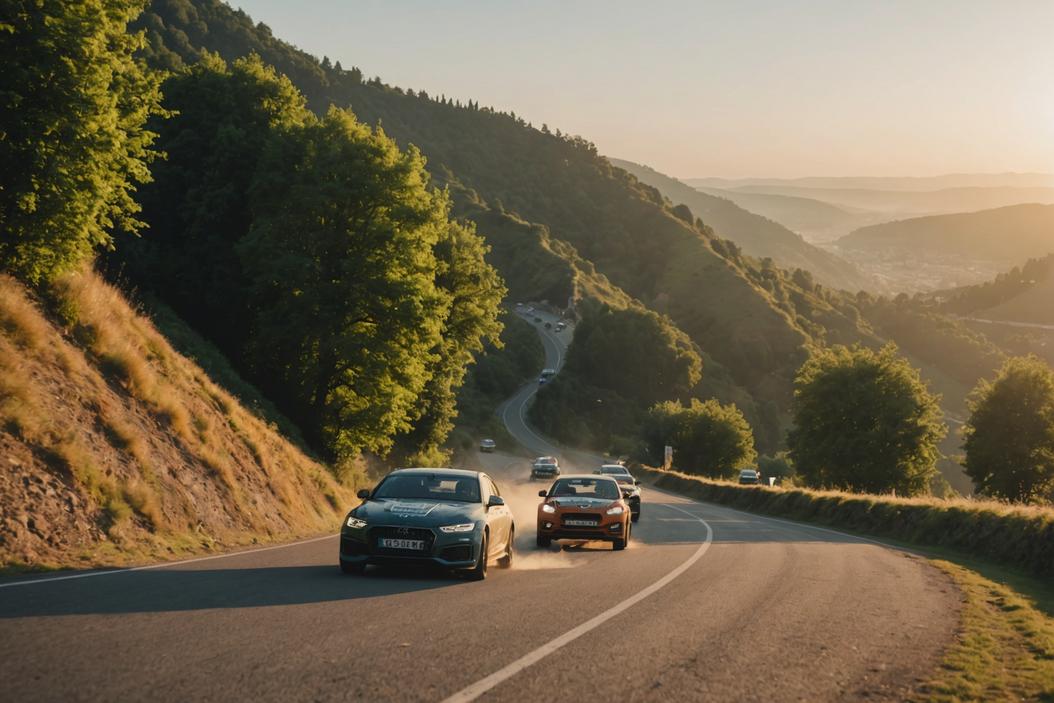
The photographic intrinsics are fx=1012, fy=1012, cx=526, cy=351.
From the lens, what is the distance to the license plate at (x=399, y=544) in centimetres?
1334

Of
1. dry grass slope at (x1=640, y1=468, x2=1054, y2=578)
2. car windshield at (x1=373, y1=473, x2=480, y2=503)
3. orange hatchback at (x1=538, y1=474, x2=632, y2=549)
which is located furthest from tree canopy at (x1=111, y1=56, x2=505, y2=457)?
car windshield at (x1=373, y1=473, x2=480, y2=503)

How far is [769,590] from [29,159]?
46.8ft

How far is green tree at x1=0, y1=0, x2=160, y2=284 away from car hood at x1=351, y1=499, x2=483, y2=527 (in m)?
8.44

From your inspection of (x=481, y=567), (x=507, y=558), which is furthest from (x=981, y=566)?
(x=481, y=567)

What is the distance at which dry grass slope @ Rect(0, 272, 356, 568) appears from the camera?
13750 mm

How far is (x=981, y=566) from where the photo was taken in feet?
72.7

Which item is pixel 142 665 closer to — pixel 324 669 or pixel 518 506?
pixel 324 669

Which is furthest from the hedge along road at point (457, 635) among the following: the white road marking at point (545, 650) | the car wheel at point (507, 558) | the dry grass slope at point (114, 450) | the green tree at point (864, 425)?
the green tree at point (864, 425)

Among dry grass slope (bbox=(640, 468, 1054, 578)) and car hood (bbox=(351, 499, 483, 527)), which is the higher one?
car hood (bbox=(351, 499, 483, 527))

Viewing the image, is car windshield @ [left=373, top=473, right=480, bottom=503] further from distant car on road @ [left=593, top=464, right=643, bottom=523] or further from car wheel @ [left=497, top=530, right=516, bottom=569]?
distant car on road @ [left=593, top=464, right=643, bottom=523]

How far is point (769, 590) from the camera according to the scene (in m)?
14.3

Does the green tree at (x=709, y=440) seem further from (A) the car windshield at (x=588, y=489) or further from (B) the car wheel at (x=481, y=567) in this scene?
(B) the car wheel at (x=481, y=567)

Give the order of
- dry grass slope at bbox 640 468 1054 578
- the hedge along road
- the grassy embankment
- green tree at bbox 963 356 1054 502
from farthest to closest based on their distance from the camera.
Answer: green tree at bbox 963 356 1054 502, dry grass slope at bbox 640 468 1054 578, the grassy embankment, the hedge along road

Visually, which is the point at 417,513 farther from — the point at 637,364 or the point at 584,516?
the point at 637,364
